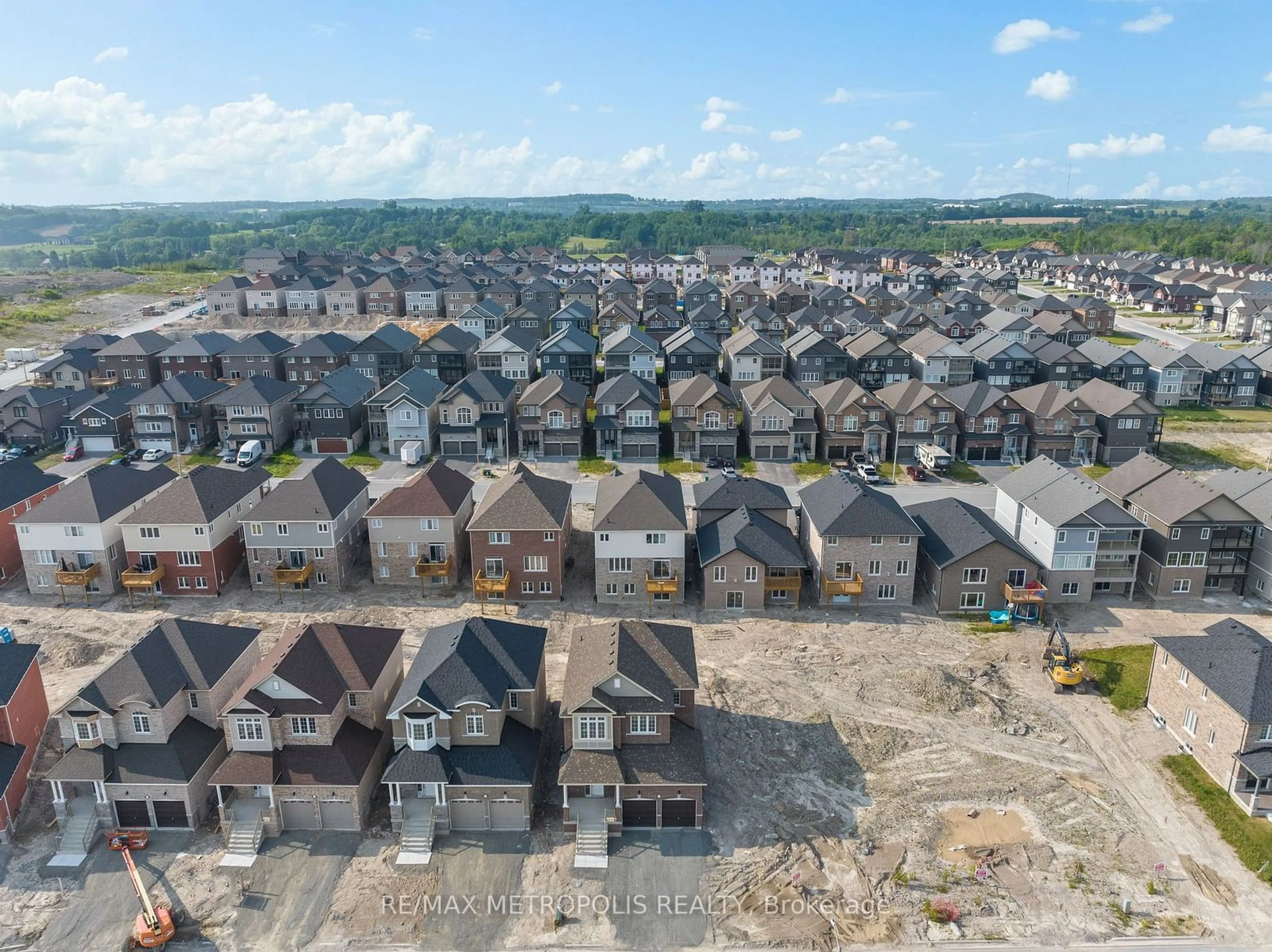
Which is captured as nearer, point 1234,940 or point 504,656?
point 1234,940

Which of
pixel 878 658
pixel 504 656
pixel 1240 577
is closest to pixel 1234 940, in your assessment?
pixel 878 658

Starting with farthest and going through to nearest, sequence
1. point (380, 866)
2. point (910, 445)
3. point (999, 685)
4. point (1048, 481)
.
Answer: point (910, 445)
point (1048, 481)
point (999, 685)
point (380, 866)

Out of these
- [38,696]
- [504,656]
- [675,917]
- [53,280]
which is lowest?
[675,917]

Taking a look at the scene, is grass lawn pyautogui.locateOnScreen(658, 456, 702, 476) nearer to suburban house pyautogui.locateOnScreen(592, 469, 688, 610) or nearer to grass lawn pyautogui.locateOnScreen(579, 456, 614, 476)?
grass lawn pyautogui.locateOnScreen(579, 456, 614, 476)

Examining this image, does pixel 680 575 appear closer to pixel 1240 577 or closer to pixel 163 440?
pixel 1240 577

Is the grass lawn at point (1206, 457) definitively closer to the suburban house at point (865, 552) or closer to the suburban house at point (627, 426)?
the suburban house at point (865, 552)

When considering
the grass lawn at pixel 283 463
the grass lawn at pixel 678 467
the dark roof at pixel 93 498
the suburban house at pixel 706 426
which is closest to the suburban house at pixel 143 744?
the dark roof at pixel 93 498

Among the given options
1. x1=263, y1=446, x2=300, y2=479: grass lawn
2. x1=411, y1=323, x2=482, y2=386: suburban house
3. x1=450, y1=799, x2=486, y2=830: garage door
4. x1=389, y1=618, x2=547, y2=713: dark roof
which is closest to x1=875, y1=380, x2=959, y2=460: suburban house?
x1=411, y1=323, x2=482, y2=386: suburban house
